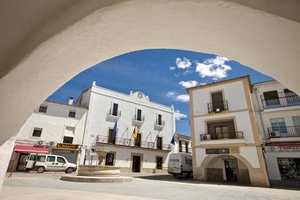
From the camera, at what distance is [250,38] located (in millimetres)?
992

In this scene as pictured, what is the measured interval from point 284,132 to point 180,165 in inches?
334

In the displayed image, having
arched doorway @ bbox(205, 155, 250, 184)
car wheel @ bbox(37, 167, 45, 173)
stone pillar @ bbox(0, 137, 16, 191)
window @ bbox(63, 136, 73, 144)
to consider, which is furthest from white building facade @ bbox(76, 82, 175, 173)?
stone pillar @ bbox(0, 137, 16, 191)

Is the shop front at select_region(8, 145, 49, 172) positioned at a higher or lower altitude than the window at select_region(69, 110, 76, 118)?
lower

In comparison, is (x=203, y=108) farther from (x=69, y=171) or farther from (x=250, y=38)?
(x=250, y=38)

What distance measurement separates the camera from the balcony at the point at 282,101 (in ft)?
45.3

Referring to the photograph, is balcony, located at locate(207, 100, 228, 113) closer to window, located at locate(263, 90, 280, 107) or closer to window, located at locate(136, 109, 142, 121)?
window, located at locate(263, 90, 280, 107)

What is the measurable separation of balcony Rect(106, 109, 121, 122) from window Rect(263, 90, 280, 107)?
49.9 feet

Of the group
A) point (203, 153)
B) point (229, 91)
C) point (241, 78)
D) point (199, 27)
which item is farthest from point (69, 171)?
point (199, 27)

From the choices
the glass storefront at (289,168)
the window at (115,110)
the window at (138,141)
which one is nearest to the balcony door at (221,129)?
the glass storefront at (289,168)

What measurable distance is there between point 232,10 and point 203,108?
14.6 metres

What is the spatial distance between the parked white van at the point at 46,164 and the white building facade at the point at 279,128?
16.1 metres

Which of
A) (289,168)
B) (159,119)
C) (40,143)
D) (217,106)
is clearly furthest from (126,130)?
(289,168)

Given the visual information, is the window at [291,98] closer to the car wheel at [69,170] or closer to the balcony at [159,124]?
the balcony at [159,124]

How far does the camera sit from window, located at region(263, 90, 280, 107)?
14625mm
